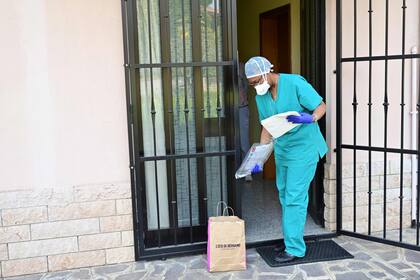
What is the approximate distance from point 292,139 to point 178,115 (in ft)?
2.91

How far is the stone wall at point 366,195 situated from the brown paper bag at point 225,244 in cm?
100

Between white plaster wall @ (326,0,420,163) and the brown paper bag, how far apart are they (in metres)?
1.11

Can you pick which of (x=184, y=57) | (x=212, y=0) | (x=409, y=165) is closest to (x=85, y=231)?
(x=184, y=57)

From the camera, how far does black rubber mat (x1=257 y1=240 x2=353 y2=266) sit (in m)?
3.26

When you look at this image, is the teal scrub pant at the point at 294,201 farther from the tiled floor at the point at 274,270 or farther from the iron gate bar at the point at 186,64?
the iron gate bar at the point at 186,64

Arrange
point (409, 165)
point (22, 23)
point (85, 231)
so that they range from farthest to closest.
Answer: point (409, 165) < point (85, 231) < point (22, 23)

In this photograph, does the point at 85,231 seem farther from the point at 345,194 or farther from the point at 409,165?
the point at 409,165

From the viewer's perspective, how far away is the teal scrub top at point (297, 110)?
3.09 m

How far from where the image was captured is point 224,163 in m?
3.51

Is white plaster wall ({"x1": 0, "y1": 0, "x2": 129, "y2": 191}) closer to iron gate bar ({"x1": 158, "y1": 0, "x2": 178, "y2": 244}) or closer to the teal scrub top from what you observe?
iron gate bar ({"x1": 158, "y1": 0, "x2": 178, "y2": 244})

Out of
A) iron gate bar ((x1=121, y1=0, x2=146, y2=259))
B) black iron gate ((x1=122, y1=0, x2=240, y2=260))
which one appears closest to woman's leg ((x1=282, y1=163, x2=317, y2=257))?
black iron gate ((x1=122, y1=0, x2=240, y2=260))

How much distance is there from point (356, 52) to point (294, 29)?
1.29 metres

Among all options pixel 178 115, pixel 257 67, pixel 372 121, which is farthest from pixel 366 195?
pixel 178 115

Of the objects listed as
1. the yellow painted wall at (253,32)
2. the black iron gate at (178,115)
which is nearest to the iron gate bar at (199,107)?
the black iron gate at (178,115)
